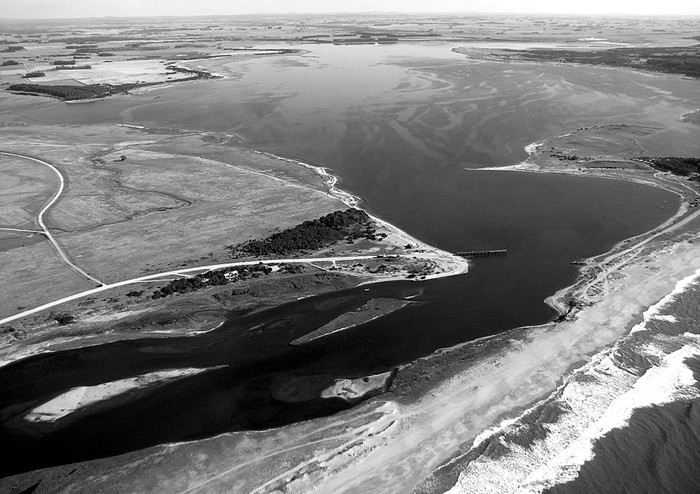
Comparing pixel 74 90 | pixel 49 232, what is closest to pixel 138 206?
pixel 49 232

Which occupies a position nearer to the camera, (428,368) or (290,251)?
(428,368)

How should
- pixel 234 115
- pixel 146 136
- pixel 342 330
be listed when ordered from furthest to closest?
pixel 234 115
pixel 146 136
pixel 342 330

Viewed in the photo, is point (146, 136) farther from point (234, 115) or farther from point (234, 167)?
point (234, 167)

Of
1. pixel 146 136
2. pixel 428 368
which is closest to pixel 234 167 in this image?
pixel 146 136

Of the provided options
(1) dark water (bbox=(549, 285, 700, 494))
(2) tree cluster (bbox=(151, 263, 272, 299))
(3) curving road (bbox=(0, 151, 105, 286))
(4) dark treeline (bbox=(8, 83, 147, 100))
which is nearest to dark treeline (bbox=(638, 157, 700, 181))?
(1) dark water (bbox=(549, 285, 700, 494))

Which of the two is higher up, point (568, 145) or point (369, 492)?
point (568, 145)

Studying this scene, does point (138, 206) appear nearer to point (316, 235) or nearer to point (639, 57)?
point (316, 235)

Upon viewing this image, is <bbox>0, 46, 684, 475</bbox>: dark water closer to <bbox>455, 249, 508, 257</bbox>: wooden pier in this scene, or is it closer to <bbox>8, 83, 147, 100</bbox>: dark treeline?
<bbox>455, 249, 508, 257</bbox>: wooden pier

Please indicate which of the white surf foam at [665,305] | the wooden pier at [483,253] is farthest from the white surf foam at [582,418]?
the wooden pier at [483,253]
